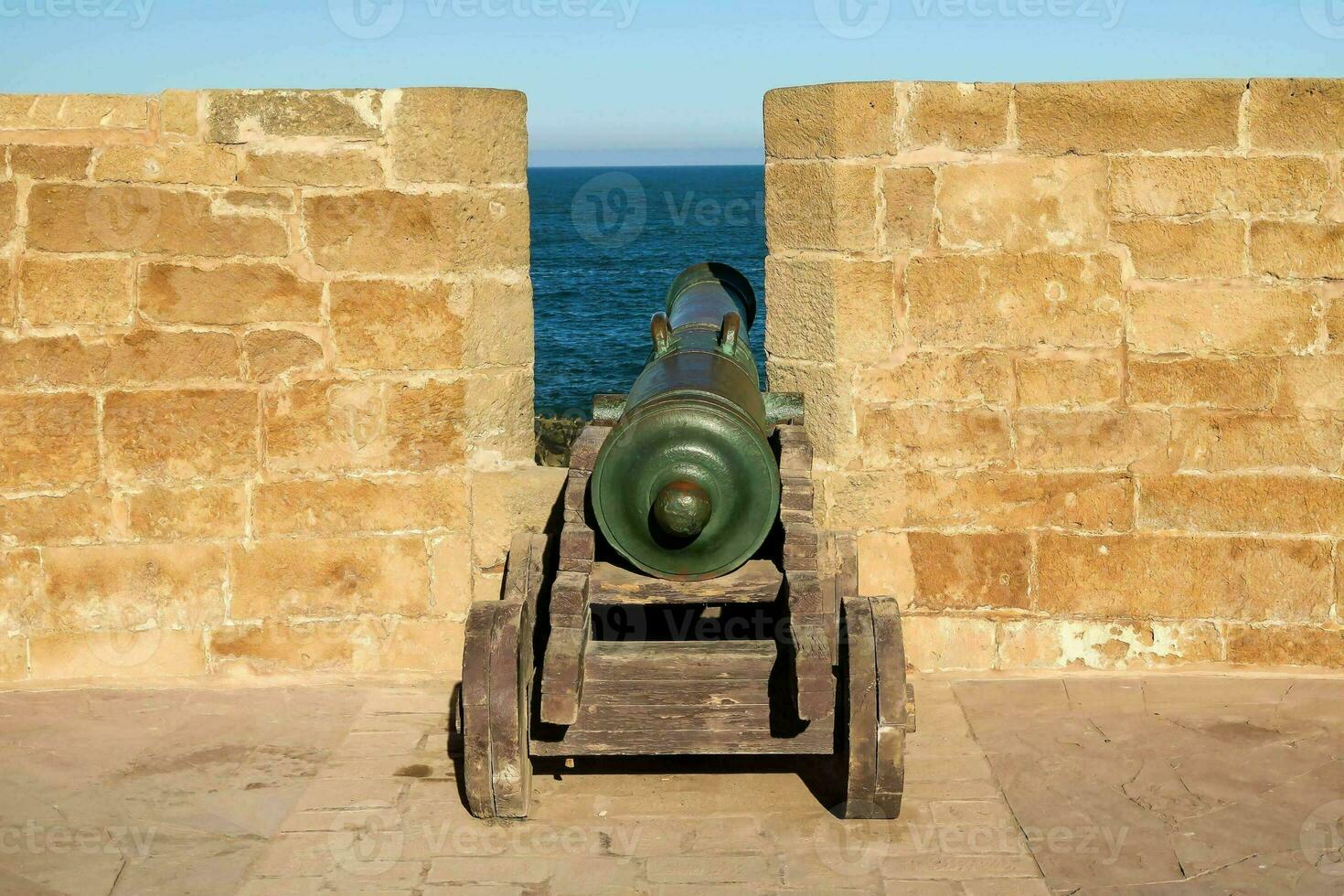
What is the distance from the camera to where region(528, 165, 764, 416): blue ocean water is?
1372 inches

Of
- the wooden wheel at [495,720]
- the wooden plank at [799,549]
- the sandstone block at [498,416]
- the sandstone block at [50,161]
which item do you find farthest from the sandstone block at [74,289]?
the wooden plank at [799,549]

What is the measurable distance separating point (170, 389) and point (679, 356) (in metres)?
1.93

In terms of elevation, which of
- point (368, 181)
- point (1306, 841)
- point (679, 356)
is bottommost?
point (1306, 841)

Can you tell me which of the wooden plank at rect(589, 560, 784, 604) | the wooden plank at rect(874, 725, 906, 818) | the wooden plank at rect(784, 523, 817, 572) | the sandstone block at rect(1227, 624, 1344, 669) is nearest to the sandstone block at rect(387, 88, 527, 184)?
the wooden plank at rect(589, 560, 784, 604)

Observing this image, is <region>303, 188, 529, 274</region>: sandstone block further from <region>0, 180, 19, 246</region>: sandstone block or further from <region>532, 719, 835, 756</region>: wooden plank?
<region>532, 719, 835, 756</region>: wooden plank

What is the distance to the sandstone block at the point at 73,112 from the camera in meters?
4.82

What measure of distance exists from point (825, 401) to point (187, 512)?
241 centimetres

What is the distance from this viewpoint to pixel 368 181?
4906 millimetres

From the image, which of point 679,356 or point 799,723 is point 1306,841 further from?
point 679,356

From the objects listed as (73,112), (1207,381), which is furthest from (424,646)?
(1207,381)

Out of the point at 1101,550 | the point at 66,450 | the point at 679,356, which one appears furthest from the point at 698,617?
the point at 66,450

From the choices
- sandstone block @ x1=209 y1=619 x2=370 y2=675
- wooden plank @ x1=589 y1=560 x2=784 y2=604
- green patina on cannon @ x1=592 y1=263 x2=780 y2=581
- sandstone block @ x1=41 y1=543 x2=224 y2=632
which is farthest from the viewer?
sandstone block @ x1=209 y1=619 x2=370 y2=675

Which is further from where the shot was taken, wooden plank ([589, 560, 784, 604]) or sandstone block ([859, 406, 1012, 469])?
sandstone block ([859, 406, 1012, 469])

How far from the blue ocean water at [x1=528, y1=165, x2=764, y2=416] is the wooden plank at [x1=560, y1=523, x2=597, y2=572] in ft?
53.3
